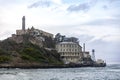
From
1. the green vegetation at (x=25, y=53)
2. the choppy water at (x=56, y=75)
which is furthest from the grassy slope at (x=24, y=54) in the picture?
the choppy water at (x=56, y=75)

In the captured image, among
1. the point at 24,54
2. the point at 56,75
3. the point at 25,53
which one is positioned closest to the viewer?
the point at 56,75

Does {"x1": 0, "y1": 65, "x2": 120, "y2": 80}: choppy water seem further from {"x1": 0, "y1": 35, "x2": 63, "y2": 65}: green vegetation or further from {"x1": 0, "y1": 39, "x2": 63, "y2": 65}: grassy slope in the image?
{"x1": 0, "y1": 35, "x2": 63, "y2": 65}: green vegetation

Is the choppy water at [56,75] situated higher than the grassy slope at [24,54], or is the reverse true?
the grassy slope at [24,54]

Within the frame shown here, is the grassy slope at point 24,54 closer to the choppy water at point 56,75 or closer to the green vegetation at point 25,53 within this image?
the green vegetation at point 25,53

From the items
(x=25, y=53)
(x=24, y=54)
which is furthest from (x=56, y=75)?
(x=25, y=53)

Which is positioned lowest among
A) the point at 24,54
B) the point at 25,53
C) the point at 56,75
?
the point at 56,75

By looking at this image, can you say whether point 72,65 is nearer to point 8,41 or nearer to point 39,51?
point 39,51

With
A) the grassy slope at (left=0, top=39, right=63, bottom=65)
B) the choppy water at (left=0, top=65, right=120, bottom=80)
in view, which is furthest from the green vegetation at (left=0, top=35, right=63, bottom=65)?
the choppy water at (left=0, top=65, right=120, bottom=80)

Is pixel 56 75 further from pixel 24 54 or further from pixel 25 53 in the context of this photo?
pixel 25 53

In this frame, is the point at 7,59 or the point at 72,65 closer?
the point at 7,59

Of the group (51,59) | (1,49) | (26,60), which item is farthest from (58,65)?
(1,49)

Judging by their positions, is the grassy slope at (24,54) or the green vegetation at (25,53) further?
the green vegetation at (25,53)

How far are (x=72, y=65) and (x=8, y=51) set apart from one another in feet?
133

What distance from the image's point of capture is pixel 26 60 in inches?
6841
